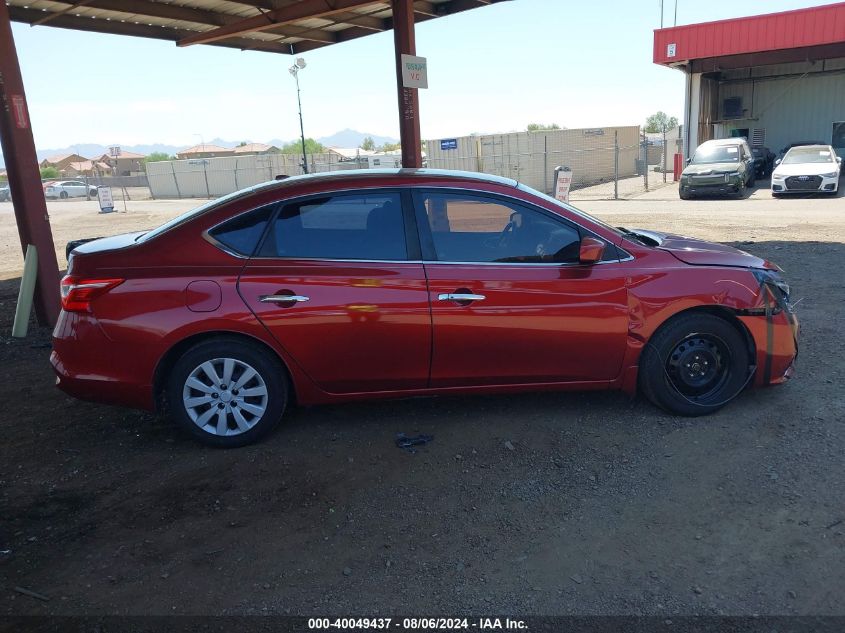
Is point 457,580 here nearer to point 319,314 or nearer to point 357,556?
point 357,556

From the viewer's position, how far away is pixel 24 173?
7.23 metres

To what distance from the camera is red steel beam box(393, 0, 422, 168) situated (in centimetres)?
929

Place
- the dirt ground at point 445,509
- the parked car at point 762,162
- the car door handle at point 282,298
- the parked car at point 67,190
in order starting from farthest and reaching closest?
the parked car at point 67,190, the parked car at point 762,162, the car door handle at point 282,298, the dirt ground at point 445,509

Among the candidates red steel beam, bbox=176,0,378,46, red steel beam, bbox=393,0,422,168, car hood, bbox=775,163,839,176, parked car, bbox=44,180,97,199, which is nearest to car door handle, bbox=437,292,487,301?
red steel beam, bbox=393,0,422,168

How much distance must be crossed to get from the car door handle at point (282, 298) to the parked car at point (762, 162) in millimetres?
25919

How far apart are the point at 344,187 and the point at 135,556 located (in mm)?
2454

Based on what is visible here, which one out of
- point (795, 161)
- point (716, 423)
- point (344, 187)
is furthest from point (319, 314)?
point (795, 161)

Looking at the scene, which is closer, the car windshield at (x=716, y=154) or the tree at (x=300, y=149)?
the car windshield at (x=716, y=154)

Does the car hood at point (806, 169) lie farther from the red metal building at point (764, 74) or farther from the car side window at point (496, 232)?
the car side window at point (496, 232)

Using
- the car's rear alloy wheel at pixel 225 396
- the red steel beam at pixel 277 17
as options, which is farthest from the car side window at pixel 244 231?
the red steel beam at pixel 277 17

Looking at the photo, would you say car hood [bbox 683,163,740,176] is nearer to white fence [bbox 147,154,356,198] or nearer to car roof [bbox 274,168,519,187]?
car roof [bbox 274,168,519,187]

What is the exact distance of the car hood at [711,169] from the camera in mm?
20062

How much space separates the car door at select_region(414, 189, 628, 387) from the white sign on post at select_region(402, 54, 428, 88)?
18.3 feet

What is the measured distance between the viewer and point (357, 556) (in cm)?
316
